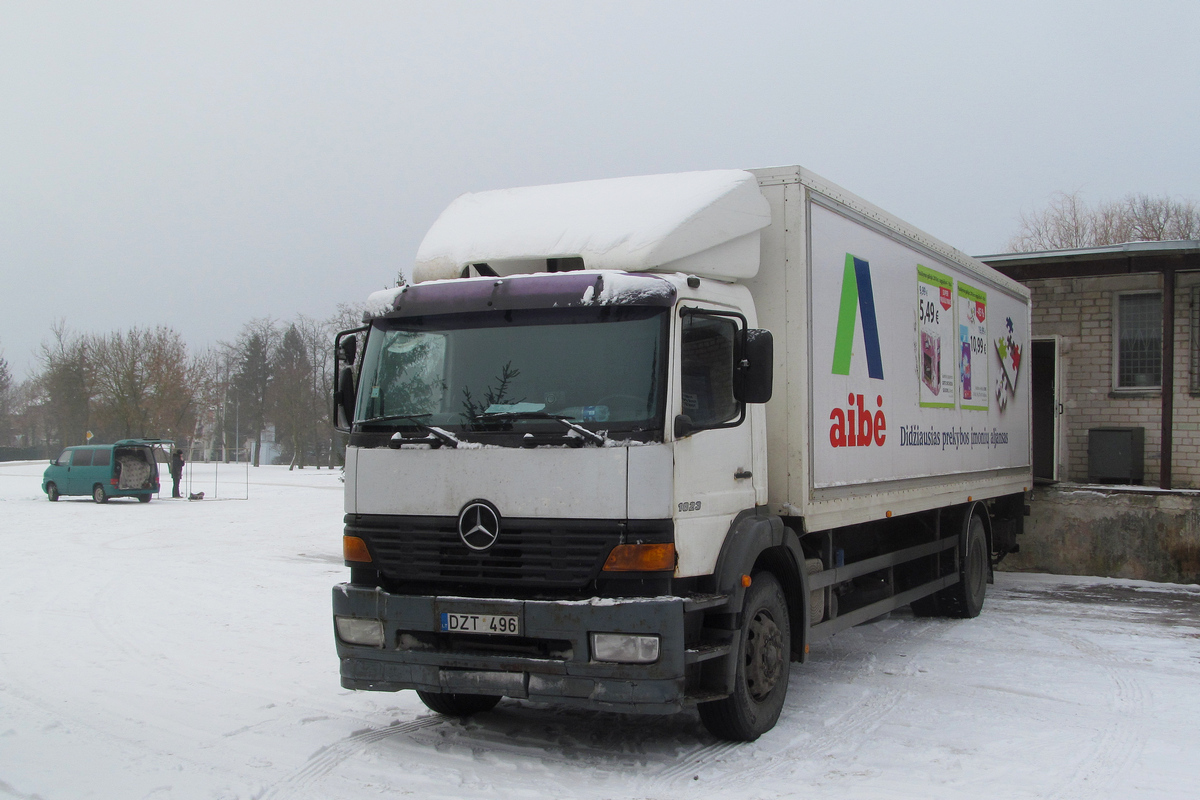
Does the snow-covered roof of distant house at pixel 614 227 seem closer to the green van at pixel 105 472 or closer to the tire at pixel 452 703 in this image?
the tire at pixel 452 703

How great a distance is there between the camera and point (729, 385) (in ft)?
18.3

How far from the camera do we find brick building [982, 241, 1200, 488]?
15.2m

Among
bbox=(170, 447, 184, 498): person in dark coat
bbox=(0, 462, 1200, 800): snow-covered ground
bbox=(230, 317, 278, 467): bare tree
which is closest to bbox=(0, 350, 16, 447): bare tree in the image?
bbox=(230, 317, 278, 467): bare tree

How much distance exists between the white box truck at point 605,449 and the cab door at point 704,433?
0.05 ft

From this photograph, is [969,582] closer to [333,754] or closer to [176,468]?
[333,754]

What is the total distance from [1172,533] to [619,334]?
37.8 ft

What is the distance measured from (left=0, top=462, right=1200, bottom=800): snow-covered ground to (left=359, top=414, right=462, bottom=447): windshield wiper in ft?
5.70

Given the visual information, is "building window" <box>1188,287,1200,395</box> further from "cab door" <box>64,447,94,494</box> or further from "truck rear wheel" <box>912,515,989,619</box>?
"cab door" <box>64,447,94,494</box>

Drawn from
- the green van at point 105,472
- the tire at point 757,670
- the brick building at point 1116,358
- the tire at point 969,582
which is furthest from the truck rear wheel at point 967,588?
the green van at point 105,472

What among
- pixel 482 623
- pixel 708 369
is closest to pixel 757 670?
pixel 482 623

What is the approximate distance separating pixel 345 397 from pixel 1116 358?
44.4ft

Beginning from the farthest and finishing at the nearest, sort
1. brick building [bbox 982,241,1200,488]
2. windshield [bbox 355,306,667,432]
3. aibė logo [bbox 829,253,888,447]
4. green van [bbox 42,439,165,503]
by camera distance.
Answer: green van [bbox 42,439,165,503] → brick building [bbox 982,241,1200,488] → aibė logo [bbox 829,253,888,447] → windshield [bbox 355,306,667,432]

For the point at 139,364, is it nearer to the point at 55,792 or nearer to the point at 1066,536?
the point at 1066,536

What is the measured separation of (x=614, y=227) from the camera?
580 cm
